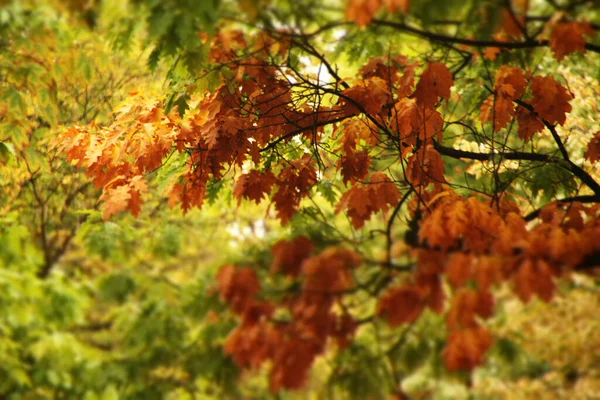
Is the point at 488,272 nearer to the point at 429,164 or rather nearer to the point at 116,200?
the point at 429,164

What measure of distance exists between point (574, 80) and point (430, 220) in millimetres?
3243

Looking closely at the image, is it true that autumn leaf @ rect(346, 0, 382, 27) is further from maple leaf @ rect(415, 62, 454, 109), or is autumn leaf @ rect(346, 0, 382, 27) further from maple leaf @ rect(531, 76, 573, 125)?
maple leaf @ rect(531, 76, 573, 125)

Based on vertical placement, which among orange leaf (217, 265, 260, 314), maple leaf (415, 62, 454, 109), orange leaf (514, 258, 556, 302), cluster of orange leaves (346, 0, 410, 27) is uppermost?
maple leaf (415, 62, 454, 109)

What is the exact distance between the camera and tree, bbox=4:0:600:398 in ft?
8.82

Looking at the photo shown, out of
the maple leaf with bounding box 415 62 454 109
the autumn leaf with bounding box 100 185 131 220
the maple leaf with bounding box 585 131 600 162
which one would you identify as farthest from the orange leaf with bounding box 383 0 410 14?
the maple leaf with bounding box 585 131 600 162

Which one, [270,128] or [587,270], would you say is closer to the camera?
[587,270]

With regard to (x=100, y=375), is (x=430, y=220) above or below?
below

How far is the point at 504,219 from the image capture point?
11.9 ft

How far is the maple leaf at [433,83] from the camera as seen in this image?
3.32 metres

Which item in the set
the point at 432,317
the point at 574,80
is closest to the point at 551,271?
the point at 574,80

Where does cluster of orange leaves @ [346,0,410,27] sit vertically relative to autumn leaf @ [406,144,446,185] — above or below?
below

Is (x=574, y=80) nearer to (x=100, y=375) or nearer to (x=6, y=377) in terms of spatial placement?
(x=100, y=375)

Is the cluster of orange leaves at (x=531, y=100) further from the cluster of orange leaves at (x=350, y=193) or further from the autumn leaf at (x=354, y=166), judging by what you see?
the autumn leaf at (x=354, y=166)

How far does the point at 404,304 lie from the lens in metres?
2.76
